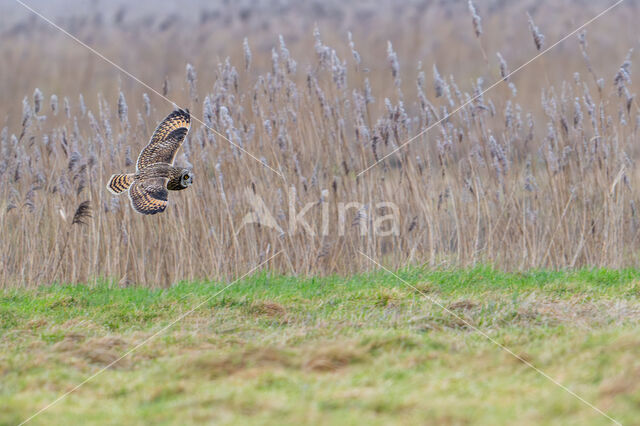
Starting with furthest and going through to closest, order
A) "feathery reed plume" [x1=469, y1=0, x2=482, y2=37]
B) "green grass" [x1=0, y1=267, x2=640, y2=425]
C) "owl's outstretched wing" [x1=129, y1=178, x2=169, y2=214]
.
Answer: "feathery reed plume" [x1=469, y1=0, x2=482, y2=37]
"owl's outstretched wing" [x1=129, y1=178, x2=169, y2=214]
"green grass" [x1=0, y1=267, x2=640, y2=425]

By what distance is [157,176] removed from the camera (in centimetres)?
379

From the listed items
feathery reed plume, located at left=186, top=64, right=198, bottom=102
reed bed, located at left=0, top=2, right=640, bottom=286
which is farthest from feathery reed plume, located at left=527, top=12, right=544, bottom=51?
feathery reed plume, located at left=186, top=64, right=198, bottom=102

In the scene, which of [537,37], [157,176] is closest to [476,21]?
[537,37]

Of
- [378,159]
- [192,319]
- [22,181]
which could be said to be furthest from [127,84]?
[192,319]

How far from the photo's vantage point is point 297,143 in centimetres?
555

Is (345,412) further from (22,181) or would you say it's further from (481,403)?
(22,181)

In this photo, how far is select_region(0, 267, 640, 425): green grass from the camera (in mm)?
2400

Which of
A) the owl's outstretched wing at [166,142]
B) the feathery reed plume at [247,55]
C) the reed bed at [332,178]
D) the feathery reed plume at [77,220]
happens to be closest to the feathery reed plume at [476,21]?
the reed bed at [332,178]

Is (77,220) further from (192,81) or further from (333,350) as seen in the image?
(333,350)

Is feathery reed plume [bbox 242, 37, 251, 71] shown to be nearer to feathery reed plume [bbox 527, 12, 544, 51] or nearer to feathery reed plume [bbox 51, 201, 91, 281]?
feathery reed plume [bbox 51, 201, 91, 281]

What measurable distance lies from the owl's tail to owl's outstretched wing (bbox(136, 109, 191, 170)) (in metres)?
0.13

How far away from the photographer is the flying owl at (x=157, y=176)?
146 inches

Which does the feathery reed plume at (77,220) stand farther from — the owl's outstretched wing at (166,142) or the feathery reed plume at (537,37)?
the feathery reed plume at (537,37)

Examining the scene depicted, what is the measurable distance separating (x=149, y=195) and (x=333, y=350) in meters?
1.36
